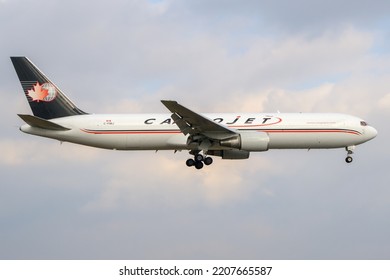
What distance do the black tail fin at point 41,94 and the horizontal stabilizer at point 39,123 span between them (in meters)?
1.51

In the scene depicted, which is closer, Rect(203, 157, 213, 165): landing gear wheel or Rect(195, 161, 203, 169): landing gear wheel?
Rect(203, 157, 213, 165): landing gear wheel

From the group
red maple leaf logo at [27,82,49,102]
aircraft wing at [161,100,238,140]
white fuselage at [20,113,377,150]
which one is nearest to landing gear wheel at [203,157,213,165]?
white fuselage at [20,113,377,150]

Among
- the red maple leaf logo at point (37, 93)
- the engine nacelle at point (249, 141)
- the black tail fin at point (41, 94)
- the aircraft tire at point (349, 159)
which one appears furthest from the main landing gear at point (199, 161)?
the red maple leaf logo at point (37, 93)

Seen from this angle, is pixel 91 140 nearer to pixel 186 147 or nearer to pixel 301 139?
pixel 186 147

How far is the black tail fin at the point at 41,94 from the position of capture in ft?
189

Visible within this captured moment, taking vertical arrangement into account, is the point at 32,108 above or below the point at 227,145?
above

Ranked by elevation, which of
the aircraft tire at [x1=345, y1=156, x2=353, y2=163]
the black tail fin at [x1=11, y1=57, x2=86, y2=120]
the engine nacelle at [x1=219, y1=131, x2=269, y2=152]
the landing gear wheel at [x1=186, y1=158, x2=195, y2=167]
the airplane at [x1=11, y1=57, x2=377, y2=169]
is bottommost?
the engine nacelle at [x1=219, y1=131, x2=269, y2=152]

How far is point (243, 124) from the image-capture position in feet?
187

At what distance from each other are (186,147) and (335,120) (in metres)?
10.3

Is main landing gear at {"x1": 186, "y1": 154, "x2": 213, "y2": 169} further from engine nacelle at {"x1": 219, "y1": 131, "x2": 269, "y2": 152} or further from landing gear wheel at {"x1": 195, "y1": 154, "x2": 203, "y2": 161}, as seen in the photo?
engine nacelle at {"x1": 219, "y1": 131, "x2": 269, "y2": 152}

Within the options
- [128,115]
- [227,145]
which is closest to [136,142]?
[128,115]

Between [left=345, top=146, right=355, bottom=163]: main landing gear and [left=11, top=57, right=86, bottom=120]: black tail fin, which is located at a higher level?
[left=11, top=57, right=86, bottom=120]: black tail fin

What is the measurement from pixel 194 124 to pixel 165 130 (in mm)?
2802

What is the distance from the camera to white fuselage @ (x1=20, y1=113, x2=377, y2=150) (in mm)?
56531
